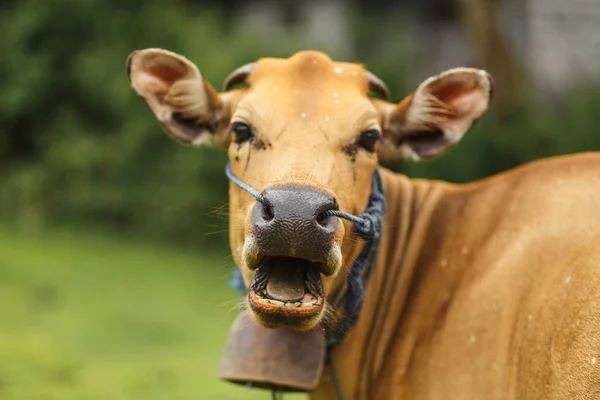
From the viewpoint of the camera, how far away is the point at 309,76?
409 cm

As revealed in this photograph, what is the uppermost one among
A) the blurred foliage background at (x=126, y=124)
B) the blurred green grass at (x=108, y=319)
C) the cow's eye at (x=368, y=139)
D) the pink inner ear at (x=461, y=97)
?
the pink inner ear at (x=461, y=97)

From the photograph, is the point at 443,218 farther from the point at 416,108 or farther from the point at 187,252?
the point at 187,252

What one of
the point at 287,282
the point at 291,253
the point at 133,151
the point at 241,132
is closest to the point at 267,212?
the point at 291,253

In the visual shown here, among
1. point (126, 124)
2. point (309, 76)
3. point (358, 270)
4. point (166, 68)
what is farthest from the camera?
point (126, 124)

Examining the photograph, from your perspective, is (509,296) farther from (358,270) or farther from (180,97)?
(180,97)

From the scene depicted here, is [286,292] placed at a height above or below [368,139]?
below

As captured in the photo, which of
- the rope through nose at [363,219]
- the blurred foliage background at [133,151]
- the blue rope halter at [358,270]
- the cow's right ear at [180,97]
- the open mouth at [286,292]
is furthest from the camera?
the blurred foliage background at [133,151]

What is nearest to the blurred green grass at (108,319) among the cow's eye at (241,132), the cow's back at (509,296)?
the cow's eye at (241,132)

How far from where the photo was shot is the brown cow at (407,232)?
337cm

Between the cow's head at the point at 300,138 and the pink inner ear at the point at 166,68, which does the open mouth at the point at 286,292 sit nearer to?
the cow's head at the point at 300,138

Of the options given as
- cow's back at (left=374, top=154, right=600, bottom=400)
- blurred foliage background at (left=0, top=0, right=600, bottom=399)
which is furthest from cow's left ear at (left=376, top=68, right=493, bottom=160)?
blurred foliage background at (left=0, top=0, right=600, bottom=399)

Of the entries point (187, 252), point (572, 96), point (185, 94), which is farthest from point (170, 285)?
point (185, 94)

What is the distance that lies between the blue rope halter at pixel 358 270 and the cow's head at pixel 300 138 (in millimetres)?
63

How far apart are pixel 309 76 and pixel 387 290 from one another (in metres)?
1.16
